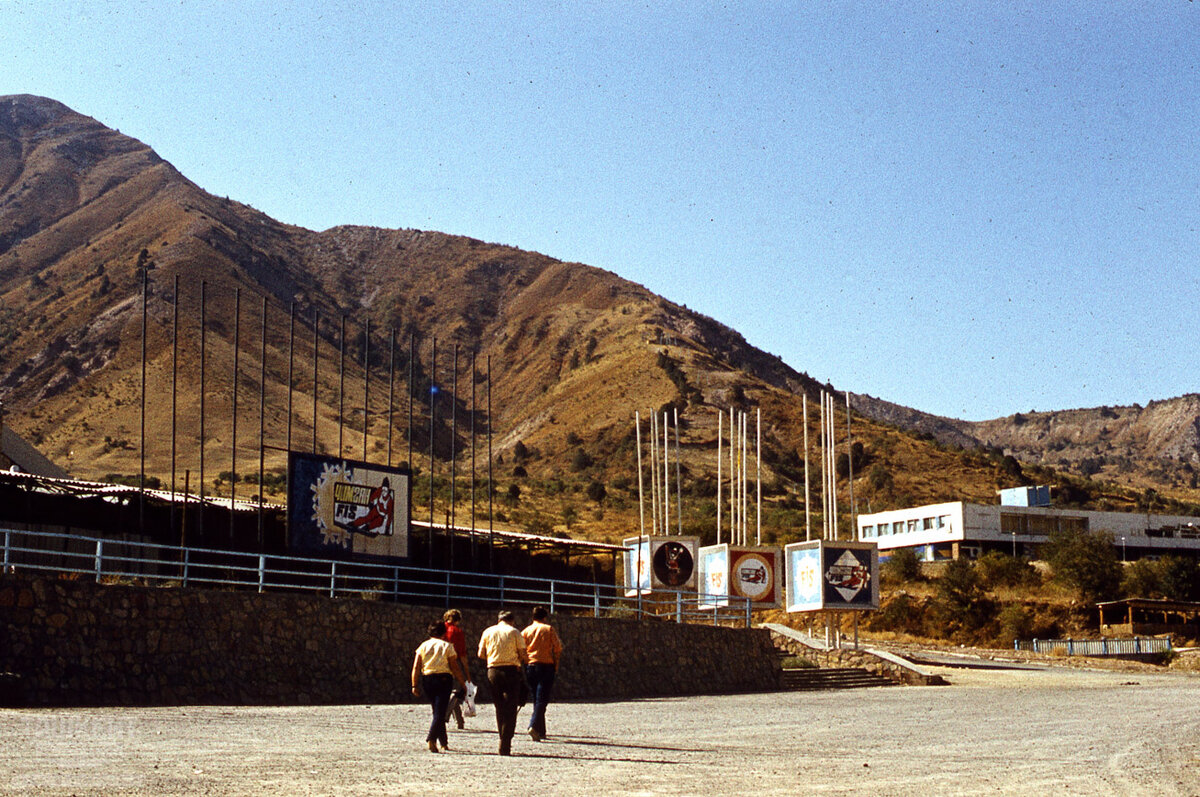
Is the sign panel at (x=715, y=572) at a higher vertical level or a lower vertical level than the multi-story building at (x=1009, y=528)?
lower

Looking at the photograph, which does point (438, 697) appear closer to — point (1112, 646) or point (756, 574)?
point (756, 574)

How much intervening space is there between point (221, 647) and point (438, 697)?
10.3 m

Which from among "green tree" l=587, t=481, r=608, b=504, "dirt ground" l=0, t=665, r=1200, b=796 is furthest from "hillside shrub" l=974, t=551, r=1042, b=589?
"dirt ground" l=0, t=665, r=1200, b=796

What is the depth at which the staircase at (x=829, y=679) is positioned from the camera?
3516 centimetres

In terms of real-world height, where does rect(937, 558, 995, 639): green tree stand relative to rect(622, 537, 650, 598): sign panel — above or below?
below

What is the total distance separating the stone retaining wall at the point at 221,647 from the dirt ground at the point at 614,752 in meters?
1.88

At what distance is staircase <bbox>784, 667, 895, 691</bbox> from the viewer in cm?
3516

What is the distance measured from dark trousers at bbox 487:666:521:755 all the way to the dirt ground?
0.26m

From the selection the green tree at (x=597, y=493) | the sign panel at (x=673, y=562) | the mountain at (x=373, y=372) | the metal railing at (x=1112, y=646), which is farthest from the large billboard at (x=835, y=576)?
the green tree at (x=597, y=493)

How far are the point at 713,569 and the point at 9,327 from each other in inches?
4306

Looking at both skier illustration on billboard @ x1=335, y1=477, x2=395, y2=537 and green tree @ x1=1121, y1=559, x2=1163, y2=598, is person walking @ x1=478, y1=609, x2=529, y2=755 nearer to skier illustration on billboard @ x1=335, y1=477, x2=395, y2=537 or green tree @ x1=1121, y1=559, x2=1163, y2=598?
skier illustration on billboard @ x1=335, y1=477, x2=395, y2=537

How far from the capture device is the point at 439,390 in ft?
493

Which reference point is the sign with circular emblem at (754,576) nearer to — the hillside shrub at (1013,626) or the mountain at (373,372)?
the mountain at (373,372)

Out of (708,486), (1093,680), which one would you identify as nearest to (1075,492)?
(708,486)
